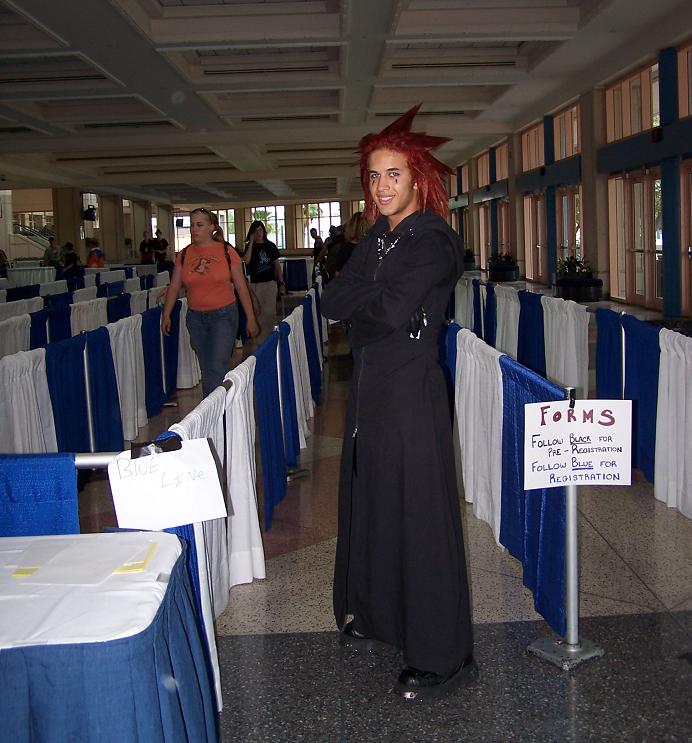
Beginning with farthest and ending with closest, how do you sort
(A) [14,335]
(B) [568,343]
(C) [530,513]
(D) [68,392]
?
1. (B) [568,343]
2. (A) [14,335]
3. (D) [68,392]
4. (C) [530,513]

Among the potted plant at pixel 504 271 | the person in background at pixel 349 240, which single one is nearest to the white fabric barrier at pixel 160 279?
the person in background at pixel 349 240

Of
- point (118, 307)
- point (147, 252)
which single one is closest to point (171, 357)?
point (118, 307)

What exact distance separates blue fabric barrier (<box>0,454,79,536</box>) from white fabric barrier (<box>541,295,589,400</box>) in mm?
4889

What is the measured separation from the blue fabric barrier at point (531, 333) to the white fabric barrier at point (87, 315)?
360 cm

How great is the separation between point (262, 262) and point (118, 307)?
3.74 meters

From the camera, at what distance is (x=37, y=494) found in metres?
2.33

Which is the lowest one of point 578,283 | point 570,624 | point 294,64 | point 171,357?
point 570,624

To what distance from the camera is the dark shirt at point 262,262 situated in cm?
1296

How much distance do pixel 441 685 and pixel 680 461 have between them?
2310 mm

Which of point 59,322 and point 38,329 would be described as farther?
point 59,322

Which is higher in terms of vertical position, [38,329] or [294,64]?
[294,64]

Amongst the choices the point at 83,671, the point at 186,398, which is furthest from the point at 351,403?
the point at 186,398

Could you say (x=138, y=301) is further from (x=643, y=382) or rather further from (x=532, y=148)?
(x=532, y=148)

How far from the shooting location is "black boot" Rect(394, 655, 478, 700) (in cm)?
293
